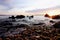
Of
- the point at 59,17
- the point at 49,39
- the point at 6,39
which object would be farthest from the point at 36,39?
the point at 59,17

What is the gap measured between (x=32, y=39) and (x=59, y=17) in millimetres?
26293

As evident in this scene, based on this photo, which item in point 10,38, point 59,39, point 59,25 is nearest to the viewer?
point 59,39

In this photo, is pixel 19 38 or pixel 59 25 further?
pixel 59 25

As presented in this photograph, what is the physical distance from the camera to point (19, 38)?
1502cm

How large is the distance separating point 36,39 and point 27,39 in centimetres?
109

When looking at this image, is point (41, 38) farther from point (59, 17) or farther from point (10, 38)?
point (59, 17)

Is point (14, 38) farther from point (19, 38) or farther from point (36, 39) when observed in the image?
point (36, 39)

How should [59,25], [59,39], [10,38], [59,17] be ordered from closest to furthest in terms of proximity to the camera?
→ [59,39], [10,38], [59,25], [59,17]

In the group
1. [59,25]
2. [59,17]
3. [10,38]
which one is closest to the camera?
[10,38]

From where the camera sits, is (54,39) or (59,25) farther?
(59,25)

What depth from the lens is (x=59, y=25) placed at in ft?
74.0

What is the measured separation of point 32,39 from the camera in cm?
1490

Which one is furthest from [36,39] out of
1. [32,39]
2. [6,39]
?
[6,39]

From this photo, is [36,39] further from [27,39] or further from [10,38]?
[10,38]
